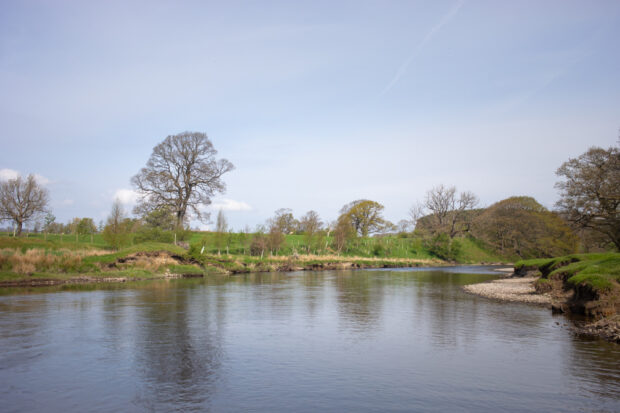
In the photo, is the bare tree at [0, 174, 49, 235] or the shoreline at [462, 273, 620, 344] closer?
the shoreline at [462, 273, 620, 344]

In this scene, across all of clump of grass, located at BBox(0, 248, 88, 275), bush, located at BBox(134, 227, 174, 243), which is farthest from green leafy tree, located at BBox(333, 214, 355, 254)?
clump of grass, located at BBox(0, 248, 88, 275)

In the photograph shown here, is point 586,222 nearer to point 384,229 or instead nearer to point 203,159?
point 203,159

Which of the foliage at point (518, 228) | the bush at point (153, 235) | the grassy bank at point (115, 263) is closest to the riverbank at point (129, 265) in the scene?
the grassy bank at point (115, 263)

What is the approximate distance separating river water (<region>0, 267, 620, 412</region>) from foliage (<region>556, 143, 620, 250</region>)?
18.4 meters

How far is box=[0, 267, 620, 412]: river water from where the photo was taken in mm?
8531

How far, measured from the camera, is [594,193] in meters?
33.1

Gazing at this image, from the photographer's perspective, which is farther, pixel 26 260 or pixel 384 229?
pixel 384 229

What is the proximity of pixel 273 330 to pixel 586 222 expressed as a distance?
106 ft

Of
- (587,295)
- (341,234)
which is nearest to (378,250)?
(341,234)

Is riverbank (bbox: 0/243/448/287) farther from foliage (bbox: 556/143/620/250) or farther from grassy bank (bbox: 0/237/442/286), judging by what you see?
foliage (bbox: 556/143/620/250)

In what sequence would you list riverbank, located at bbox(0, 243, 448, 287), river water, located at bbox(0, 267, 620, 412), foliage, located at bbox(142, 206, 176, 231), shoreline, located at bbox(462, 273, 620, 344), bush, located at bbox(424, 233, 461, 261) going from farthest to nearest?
bush, located at bbox(424, 233, 461, 261)
foliage, located at bbox(142, 206, 176, 231)
riverbank, located at bbox(0, 243, 448, 287)
shoreline, located at bbox(462, 273, 620, 344)
river water, located at bbox(0, 267, 620, 412)

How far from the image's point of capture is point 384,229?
100m

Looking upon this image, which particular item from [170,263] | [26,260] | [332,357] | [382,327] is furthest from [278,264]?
[332,357]

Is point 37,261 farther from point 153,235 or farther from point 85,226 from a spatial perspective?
point 85,226
